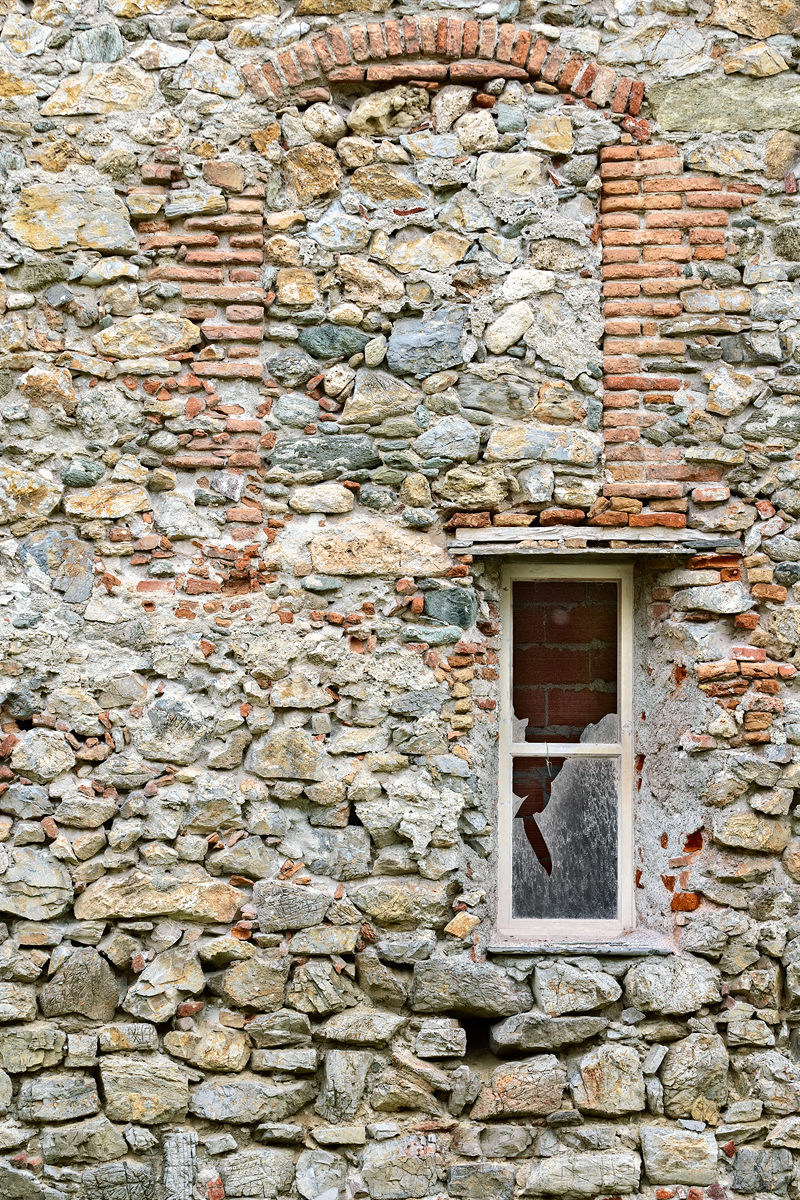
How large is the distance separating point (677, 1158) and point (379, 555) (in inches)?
91.1

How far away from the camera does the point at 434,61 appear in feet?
12.3

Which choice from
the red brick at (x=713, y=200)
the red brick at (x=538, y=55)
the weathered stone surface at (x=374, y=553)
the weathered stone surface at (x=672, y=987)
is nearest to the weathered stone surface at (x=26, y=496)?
the weathered stone surface at (x=374, y=553)

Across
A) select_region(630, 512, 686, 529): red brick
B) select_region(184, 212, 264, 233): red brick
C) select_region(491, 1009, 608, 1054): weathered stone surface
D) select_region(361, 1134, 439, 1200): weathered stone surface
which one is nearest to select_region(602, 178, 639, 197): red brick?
select_region(630, 512, 686, 529): red brick

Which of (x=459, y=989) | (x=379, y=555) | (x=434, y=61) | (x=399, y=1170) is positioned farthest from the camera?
(x=434, y=61)

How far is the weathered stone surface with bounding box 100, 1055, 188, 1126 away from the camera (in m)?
3.37

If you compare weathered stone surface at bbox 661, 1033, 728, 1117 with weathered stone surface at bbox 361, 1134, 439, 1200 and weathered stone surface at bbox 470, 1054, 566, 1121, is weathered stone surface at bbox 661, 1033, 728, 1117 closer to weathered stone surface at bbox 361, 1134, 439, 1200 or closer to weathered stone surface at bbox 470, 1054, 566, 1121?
weathered stone surface at bbox 470, 1054, 566, 1121

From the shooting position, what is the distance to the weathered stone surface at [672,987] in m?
3.47

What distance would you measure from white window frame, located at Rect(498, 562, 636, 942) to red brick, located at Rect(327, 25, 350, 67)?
1991 mm

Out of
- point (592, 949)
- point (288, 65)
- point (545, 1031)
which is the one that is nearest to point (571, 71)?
point (288, 65)

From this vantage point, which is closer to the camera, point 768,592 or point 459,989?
point 459,989

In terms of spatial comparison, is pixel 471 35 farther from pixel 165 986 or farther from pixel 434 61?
pixel 165 986

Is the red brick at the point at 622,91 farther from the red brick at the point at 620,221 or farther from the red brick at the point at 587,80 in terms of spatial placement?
the red brick at the point at 620,221

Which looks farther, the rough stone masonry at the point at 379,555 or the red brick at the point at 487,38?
the red brick at the point at 487,38

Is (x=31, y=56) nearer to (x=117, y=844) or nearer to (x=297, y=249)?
(x=297, y=249)
